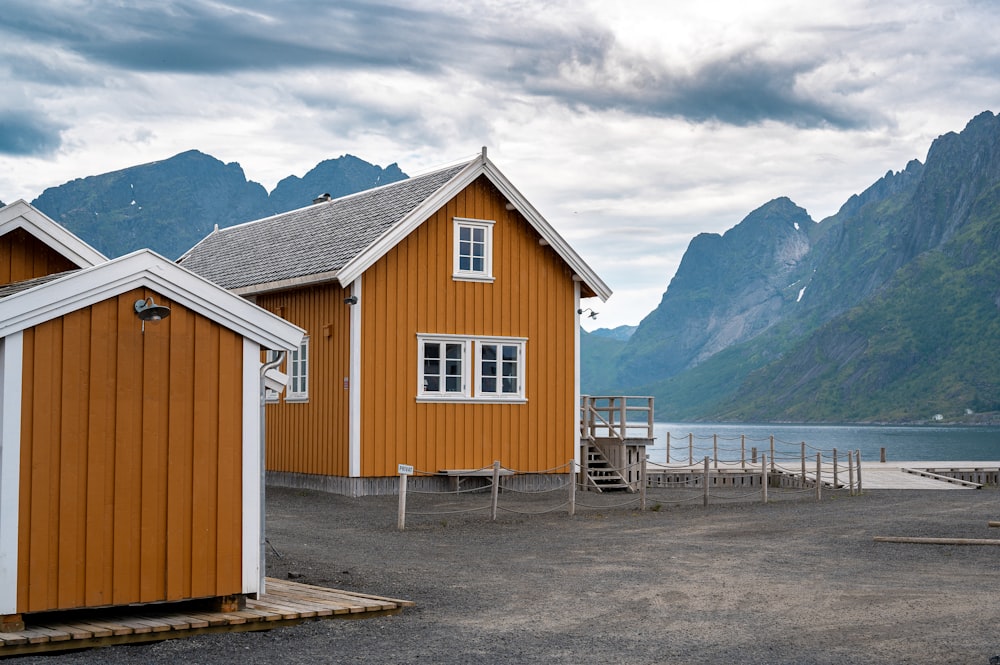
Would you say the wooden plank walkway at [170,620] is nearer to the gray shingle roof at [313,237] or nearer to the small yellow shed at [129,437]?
the small yellow shed at [129,437]

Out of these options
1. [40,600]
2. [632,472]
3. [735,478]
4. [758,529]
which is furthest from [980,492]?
[40,600]

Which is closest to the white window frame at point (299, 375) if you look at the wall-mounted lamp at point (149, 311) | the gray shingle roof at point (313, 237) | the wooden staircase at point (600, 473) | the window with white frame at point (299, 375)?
the window with white frame at point (299, 375)

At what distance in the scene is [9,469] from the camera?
1009 centimetres

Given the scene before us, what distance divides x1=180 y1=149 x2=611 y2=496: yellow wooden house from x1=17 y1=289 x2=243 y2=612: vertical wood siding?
13.1 m

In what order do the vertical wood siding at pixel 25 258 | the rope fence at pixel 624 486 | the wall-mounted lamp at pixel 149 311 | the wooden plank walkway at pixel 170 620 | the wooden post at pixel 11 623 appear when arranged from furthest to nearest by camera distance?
the rope fence at pixel 624 486 < the vertical wood siding at pixel 25 258 < the wall-mounted lamp at pixel 149 311 < the wooden post at pixel 11 623 < the wooden plank walkway at pixel 170 620

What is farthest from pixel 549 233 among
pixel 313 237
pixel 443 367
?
pixel 313 237

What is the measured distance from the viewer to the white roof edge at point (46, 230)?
15.3m

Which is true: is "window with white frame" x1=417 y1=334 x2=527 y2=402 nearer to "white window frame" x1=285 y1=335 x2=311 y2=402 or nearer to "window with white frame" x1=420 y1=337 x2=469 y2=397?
"window with white frame" x1=420 y1=337 x2=469 y2=397

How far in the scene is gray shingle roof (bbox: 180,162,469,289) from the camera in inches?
1032

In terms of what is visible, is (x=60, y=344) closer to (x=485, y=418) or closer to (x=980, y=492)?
(x=485, y=418)

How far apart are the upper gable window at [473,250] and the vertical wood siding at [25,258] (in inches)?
439

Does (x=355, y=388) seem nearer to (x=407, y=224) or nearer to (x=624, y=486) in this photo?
(x=407, y=224)

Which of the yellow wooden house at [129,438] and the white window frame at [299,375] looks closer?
the yellow wooden house at [129,438]

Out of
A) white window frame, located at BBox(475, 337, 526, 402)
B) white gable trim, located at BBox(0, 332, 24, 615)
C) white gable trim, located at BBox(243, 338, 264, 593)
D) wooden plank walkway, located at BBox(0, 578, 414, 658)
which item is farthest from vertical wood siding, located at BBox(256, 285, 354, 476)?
white gable trim, located at BBox(0, 332, 24, 615)
